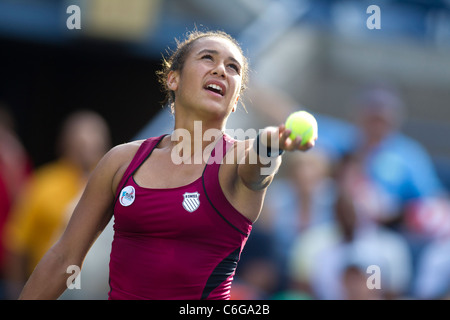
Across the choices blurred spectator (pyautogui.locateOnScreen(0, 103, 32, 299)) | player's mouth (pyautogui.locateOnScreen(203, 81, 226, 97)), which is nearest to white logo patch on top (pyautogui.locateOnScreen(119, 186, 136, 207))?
player's mouth (pyautogui.locateOnScreen(203, 81, 226, 97))

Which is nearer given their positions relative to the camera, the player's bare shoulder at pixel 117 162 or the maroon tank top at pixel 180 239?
the maroon tank top at pixel 180 239

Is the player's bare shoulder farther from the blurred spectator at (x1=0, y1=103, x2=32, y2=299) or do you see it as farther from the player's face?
the blurred spectator at (x1=0, y1=103, x2=32, y2=299)

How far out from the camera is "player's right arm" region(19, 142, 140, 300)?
3.16 meters

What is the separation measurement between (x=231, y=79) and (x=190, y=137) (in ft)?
1.09

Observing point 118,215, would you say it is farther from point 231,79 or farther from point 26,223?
point 26,223

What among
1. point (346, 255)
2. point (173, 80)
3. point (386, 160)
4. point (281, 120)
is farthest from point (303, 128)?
point (281, 120)

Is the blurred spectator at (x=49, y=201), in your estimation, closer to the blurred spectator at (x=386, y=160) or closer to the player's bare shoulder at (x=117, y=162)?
the blurred spectator at (x=386, y=160)

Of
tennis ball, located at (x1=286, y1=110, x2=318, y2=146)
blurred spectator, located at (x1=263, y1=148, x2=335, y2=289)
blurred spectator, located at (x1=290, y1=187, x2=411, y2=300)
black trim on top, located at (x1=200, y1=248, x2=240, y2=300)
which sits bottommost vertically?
black trim on top, located at (x1=200, y1=248, x2=240, y2=300)

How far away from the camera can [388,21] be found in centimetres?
913

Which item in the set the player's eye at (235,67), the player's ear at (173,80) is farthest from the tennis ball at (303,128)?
the player's ear at (173,80)

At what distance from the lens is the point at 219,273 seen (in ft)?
9.70

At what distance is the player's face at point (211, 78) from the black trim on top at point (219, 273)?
0.66 m

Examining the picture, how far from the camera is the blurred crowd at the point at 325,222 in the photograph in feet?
18.4

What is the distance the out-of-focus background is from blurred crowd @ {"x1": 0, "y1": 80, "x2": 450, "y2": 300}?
1 cm
